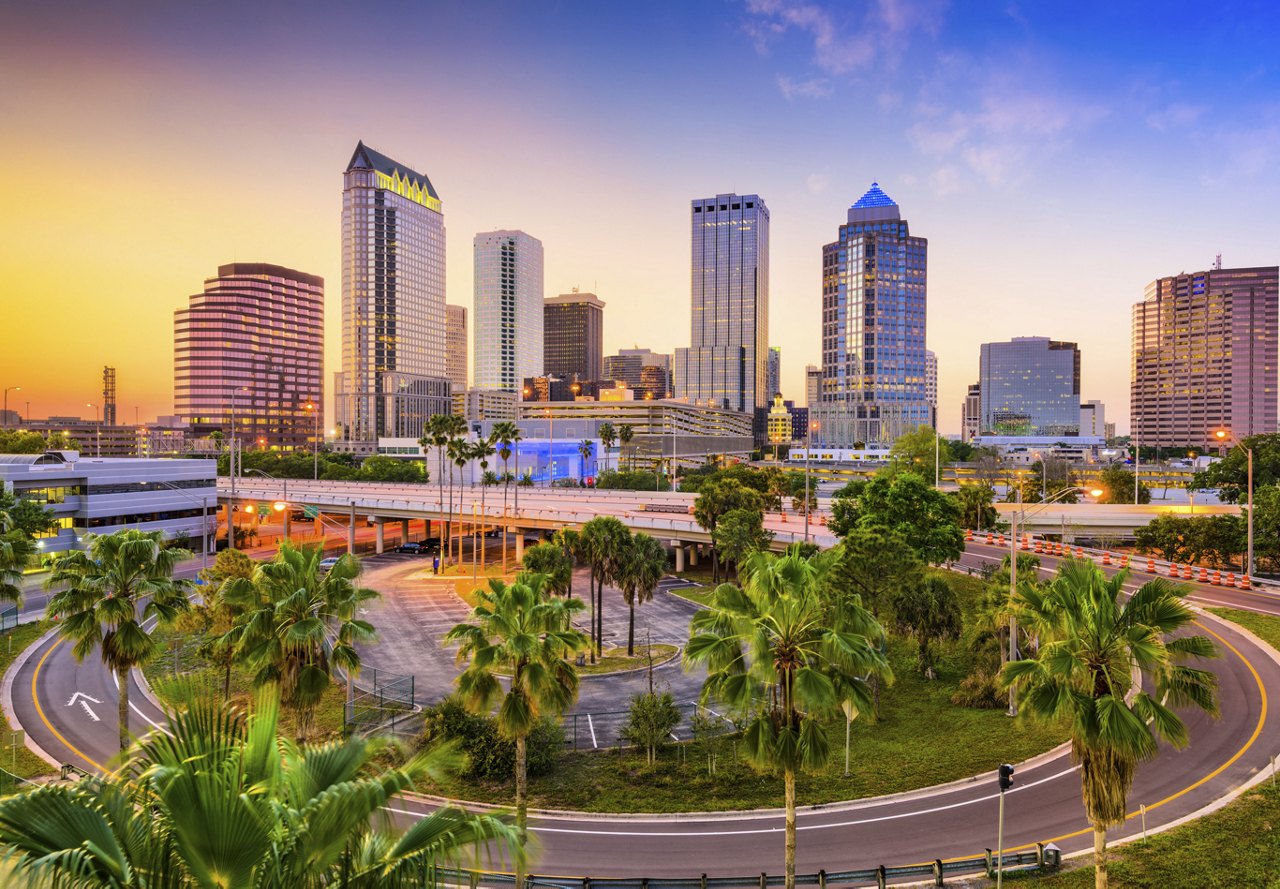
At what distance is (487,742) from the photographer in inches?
1070

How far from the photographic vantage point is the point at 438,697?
36.2 meters

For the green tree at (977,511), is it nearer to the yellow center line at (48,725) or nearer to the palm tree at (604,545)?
the palm tree at (604,545)

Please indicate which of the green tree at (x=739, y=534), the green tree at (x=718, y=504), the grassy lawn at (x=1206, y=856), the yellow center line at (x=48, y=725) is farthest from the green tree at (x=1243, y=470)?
the yellow center line at (x=48, y=725)

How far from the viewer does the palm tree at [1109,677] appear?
45.0 feet

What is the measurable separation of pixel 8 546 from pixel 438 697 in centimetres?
2290

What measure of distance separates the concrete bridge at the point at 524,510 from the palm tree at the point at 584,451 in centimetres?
4277

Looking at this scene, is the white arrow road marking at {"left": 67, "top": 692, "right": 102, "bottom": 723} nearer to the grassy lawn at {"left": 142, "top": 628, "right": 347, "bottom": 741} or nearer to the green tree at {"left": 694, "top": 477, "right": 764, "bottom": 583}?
the grassy lawn at {"left": 142, "top": 628, "right": 347, "bottom": 741}

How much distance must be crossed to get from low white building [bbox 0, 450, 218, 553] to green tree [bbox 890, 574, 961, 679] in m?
59.0

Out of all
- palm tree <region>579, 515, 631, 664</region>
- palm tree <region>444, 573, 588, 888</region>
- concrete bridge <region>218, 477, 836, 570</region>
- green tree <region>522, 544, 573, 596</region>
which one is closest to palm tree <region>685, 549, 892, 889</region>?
palm tree <region>444, 573, 588, 888</region>

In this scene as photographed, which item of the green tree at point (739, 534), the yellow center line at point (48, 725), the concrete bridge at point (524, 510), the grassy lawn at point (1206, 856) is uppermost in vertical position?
the green tree at point (739, 534)

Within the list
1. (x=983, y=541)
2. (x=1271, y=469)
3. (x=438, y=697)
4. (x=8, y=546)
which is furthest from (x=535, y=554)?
(x=1271, y=469)

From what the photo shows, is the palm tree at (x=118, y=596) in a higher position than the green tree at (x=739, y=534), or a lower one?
higher

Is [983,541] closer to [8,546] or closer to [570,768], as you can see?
[570,768]

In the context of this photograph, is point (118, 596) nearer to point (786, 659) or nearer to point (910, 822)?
point (786, 659)
